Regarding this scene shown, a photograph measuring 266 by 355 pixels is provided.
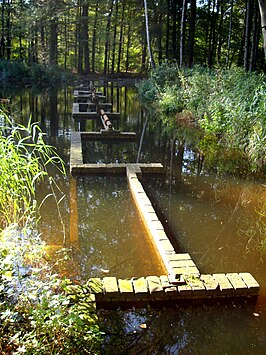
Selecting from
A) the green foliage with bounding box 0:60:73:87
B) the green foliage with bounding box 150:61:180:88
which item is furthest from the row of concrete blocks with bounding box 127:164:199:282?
the green foliage with bounding box 0:60:73:87

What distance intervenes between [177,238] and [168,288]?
1.20 metres

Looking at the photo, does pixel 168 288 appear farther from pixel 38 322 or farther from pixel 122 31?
pixel 122 31

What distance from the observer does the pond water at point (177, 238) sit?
2.80m

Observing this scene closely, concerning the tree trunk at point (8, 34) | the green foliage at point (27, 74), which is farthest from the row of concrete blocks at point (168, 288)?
the tree trunk at point (8, 34)

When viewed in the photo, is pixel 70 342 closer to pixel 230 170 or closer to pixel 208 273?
pixel 208 273

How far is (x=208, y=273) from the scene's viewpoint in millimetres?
3682

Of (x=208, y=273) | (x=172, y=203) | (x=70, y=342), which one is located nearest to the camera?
(x=70, y=342)

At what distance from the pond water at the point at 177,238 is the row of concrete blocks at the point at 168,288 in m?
0.11

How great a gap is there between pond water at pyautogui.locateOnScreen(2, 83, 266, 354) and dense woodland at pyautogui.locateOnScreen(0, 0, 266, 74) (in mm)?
14525

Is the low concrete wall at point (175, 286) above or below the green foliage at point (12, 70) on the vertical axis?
below

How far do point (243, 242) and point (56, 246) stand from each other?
6.80 feet

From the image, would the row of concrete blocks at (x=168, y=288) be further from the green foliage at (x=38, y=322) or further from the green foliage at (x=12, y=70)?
the green foliage at (x=12, y=70)

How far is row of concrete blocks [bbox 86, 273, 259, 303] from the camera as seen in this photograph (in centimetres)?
312

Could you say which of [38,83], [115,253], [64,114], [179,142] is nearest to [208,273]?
[115,253]
